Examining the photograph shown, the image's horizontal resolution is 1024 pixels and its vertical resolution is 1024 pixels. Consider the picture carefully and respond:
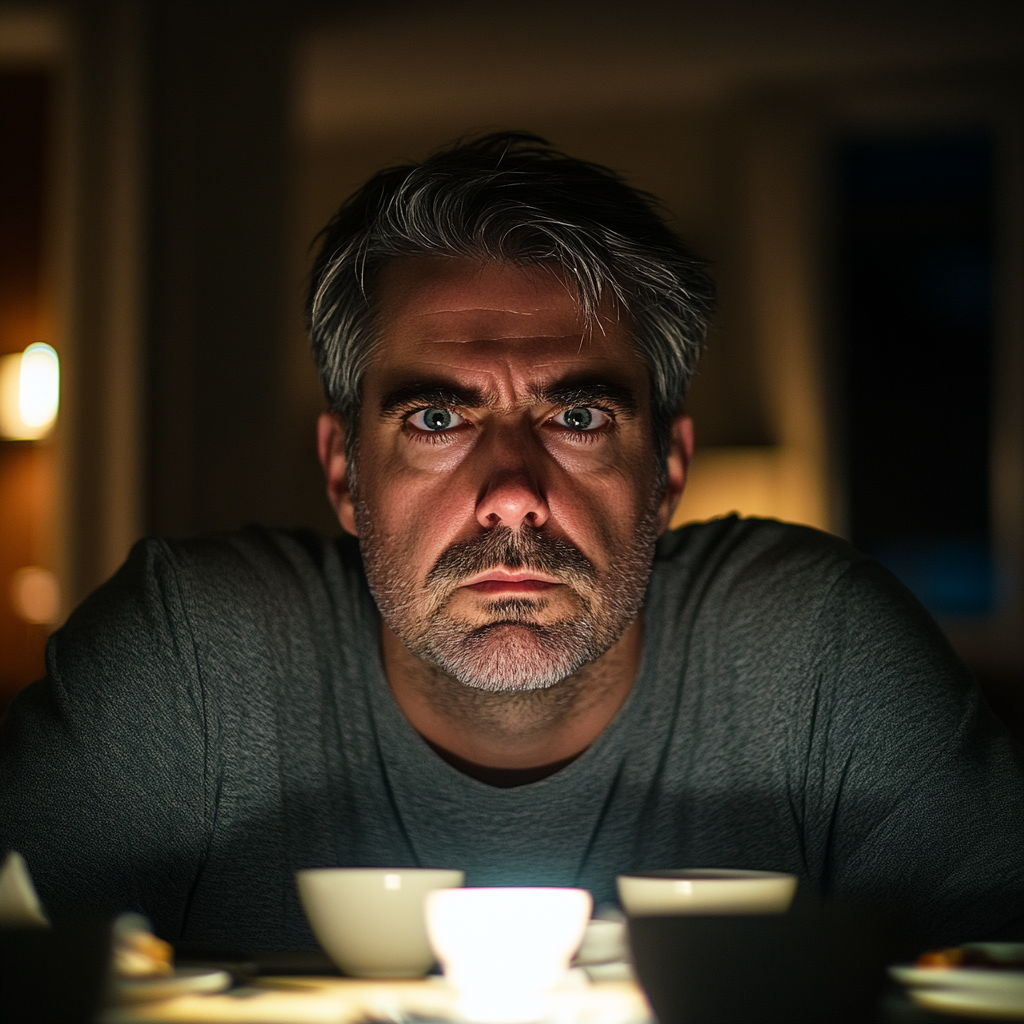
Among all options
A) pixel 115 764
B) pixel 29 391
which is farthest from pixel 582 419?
pixel 29 391

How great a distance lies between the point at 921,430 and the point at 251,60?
3.23 metres

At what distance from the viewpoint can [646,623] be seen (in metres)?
1.42

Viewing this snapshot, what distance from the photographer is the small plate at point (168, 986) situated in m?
0.62

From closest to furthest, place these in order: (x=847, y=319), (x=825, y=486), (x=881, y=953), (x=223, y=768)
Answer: (x=881, y=953), (x=223, y=768), (x=825, y=486), (x=847, y=319)

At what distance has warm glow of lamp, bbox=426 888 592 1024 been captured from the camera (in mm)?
651

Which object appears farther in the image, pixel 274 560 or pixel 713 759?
pixel 274 560

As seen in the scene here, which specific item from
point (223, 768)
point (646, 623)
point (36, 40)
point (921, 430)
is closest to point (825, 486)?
point (921, 430)

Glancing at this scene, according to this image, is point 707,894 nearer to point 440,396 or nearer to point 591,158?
point 440,396

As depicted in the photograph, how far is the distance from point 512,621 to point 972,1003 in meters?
0.73

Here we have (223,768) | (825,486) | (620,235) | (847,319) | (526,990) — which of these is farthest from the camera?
(847,319)

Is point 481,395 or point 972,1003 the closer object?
point 972,1003

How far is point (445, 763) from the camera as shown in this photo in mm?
1280

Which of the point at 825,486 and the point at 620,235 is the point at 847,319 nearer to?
the point at 825,486

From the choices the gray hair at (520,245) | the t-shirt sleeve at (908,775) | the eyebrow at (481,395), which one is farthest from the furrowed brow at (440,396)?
the t-shirt sleeve at (908,775)
